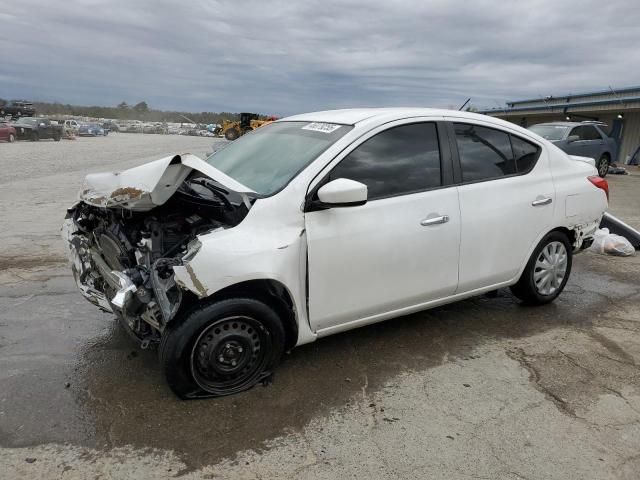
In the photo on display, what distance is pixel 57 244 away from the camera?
6660 mm

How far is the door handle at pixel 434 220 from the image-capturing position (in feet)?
11.6

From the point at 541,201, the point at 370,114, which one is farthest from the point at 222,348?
the point at 541,201

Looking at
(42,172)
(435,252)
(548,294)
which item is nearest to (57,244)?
(435,252)

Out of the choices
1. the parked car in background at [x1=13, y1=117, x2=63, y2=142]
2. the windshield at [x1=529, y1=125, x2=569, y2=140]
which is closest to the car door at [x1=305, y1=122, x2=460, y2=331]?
the windshield at [x1=529, y1=125, x2=569, y2=140]

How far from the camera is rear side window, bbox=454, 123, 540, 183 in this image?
3926 mm

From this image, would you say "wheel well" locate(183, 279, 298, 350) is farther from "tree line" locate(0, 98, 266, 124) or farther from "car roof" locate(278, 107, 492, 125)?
"tree line" locate(0, 98, 266, 124)

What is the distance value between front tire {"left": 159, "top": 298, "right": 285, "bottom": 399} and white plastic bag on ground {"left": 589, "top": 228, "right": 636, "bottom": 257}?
531 cm

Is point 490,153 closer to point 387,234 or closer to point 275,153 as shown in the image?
point 387,234

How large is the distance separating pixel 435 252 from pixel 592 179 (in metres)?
2.05

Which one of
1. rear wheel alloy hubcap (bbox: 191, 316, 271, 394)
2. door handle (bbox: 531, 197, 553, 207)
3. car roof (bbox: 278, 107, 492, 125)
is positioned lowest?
rear wheel alloy hubcap (bbox: 191, 316, 271, 394)

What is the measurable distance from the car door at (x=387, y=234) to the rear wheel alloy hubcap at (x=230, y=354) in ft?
1.26

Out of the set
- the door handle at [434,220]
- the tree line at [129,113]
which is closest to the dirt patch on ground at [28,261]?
the door handle at [434,220]

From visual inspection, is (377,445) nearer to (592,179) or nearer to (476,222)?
(476,222)

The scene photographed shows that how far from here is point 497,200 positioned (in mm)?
3967
